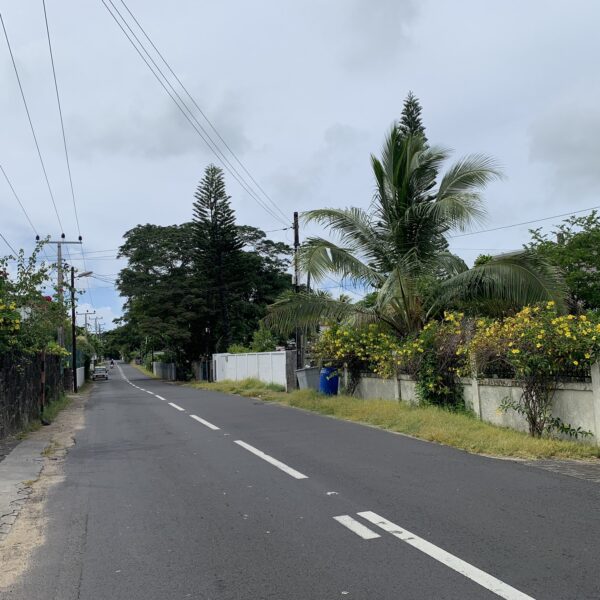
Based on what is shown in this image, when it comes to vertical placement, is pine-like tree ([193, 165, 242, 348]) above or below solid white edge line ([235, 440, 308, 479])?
above

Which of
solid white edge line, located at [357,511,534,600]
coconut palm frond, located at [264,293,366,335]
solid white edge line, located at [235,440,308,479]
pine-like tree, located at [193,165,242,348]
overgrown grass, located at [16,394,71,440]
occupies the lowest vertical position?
solid white edge line, located at [357,511,534,600]

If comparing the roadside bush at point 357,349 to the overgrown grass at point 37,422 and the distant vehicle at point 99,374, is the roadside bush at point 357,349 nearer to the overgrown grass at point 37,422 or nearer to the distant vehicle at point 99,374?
the overgrown grass at point 37,422

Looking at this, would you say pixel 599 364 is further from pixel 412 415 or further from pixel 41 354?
pixel 41 354

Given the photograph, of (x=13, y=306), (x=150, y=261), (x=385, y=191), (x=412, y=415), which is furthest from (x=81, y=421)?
(x=150, y=261)

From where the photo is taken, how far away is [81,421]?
1573cm

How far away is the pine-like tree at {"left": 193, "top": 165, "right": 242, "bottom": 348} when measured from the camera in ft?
144

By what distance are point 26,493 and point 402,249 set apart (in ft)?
37.3

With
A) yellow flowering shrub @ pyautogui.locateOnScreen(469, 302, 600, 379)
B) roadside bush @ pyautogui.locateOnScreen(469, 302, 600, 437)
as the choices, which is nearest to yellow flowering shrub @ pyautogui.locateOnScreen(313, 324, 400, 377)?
yellow flowering shrub @ pyautogui.locateOnScreen(469, 302, 600, 379)

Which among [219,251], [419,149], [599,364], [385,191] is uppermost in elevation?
[219,251]

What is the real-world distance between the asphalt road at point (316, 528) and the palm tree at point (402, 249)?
5962 mm

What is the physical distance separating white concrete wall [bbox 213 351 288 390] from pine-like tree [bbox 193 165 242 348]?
694 cm

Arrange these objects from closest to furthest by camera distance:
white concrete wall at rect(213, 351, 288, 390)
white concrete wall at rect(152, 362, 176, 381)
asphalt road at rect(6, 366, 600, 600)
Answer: asphalt road at rect(6, 366, 600, 600), white concrete wall at rect(213, 351, 288, 390), white concrete wall at rect(152, 362, 176, 381)

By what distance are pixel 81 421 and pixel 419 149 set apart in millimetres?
A: 11913

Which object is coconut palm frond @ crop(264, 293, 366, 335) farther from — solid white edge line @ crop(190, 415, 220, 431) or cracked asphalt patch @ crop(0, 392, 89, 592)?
cracked asphalt patch @ crop(0, 392, 89, 592)
